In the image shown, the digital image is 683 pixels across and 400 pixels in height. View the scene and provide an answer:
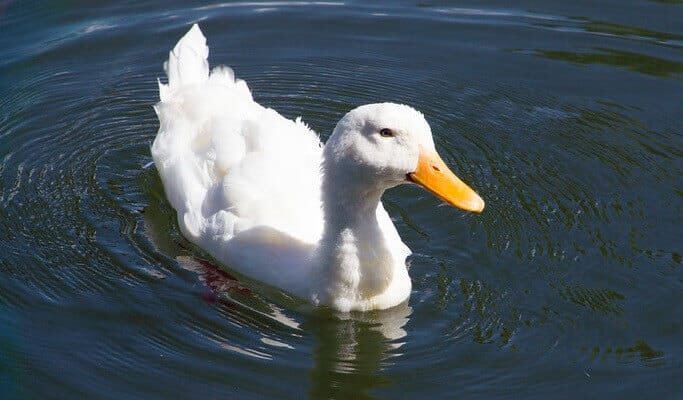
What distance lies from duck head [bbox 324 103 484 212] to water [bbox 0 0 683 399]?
41.7 inches

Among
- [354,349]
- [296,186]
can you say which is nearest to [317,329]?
[354,349]

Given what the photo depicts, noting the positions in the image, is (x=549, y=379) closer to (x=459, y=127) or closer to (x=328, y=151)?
(x=328, y=151)

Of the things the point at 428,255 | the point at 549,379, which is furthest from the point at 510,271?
the point at 549,379

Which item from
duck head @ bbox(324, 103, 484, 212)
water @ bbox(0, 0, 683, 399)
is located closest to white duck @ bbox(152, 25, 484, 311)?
duck head @ bbox(324, 103, 484, 212)

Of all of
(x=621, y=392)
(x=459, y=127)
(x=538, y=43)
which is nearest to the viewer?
(x=621, y=392)

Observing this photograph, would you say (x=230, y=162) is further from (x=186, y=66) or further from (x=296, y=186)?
(x=186, y=66)

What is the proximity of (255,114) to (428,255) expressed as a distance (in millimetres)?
1751

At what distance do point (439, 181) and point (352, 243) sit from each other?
781 mm

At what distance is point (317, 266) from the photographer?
26.4ft

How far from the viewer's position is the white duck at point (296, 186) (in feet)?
24.4

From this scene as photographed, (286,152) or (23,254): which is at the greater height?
(286,152)

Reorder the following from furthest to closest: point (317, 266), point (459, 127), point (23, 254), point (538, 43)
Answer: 1. point (538, 43)
2. point (459, 127)
3. point (23, 254)
4. point (317, 266)

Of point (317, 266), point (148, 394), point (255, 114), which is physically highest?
point (255, 114)

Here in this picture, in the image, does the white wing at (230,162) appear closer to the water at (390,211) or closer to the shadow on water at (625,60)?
the water at (390,211)
